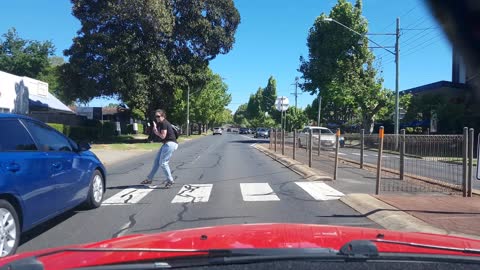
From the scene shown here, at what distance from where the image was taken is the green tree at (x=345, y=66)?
133 feet

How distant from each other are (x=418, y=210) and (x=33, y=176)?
615 cm

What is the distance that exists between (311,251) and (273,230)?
0.97m

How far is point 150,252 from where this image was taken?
304cm

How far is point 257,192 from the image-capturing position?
11398mm

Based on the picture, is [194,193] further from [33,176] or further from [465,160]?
[465,160]

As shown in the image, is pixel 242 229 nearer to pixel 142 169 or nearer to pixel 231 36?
pixel 142 169

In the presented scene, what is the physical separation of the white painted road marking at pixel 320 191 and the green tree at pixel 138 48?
80.1 ft

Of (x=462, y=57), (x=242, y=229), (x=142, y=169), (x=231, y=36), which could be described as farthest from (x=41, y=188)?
(x=231, y=36)

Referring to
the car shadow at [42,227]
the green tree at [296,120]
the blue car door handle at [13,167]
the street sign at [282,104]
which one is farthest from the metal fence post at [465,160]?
the green tree at [296,120]

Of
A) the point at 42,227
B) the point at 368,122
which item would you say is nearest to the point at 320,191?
the point at 42,227

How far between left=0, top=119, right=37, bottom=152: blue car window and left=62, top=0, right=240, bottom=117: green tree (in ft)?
94.4

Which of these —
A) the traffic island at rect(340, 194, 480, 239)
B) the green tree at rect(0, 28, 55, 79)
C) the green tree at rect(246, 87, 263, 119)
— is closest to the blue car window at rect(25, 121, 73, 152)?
the traffic island at rect(340, 194, 480, 239)

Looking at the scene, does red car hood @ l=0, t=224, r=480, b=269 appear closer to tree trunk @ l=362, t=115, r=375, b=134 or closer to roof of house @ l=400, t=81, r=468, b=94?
tree trunk @ l=362, t=115, r=375, b=134

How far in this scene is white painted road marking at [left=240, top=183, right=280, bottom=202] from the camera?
10.5 m
